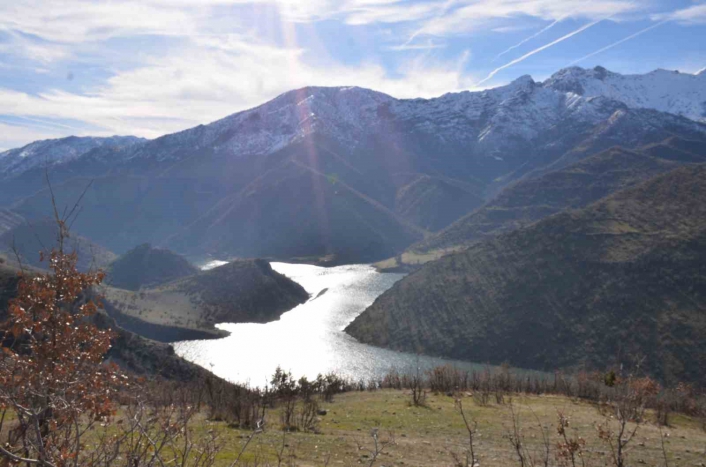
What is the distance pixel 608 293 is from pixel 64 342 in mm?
65818

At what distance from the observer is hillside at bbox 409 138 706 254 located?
164 m

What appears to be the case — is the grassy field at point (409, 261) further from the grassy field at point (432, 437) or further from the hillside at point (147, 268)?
the grassy field at point (432, 437)

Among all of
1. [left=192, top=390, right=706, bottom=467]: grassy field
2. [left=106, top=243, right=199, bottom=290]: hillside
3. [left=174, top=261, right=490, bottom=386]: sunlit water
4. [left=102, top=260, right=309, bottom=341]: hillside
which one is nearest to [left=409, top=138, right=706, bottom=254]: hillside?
[left=174, top=261, right=490, bottom=386]: sunlit water

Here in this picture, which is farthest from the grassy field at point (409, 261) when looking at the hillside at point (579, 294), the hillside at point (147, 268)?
the hillside at point (579, 294)

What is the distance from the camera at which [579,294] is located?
63281mm

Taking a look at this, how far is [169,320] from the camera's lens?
8925cm

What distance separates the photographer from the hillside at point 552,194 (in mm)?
164500

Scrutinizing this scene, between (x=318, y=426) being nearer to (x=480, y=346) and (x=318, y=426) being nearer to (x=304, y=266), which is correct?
(x=480, y=346)

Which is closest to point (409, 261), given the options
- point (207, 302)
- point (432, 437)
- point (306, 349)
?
point (207, 302)

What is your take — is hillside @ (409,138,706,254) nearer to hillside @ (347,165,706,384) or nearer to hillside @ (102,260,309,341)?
hillside @ (102,260,309,341)

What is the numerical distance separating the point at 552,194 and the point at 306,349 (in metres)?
131

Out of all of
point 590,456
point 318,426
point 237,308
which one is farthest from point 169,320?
point 590,456

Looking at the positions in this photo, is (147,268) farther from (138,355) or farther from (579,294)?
(579,294)

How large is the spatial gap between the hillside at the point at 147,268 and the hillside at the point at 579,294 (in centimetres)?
7249
